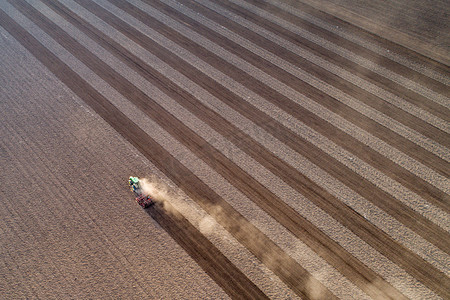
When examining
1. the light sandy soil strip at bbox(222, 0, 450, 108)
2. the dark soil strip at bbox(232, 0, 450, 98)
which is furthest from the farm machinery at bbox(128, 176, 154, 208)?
the dark soil strip at bbox(232, 0, 450, 98)

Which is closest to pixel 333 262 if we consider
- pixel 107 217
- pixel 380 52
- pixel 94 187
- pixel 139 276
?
pixel 139 276

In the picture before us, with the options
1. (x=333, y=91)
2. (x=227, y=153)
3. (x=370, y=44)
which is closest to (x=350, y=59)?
→ (x=370, y=44)

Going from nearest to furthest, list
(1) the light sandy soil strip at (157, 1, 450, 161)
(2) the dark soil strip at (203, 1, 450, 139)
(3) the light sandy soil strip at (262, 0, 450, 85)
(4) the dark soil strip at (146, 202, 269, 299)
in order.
→ (4) the dark soil strip at (146, 202, 269, 299) < (1) the light sandy soil strip at (157, 1, 450, 161) < (2) the dark soil strip at (203, 1, 450, 139) < (3) the light sandy soil strip at (262, 0, 450, 85)

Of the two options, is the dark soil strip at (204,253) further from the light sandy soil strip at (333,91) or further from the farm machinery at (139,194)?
the light sandy soil strip at (333,91)

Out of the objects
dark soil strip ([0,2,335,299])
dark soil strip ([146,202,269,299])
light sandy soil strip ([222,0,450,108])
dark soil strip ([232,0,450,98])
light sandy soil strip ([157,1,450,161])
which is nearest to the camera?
dark soil strip ([146,202,269,299])

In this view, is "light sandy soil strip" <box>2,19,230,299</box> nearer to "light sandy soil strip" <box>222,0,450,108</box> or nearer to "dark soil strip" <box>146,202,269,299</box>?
"dark soil strip" <box>146,202,269,299</box>

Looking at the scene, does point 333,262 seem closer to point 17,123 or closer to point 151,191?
point 151,191
